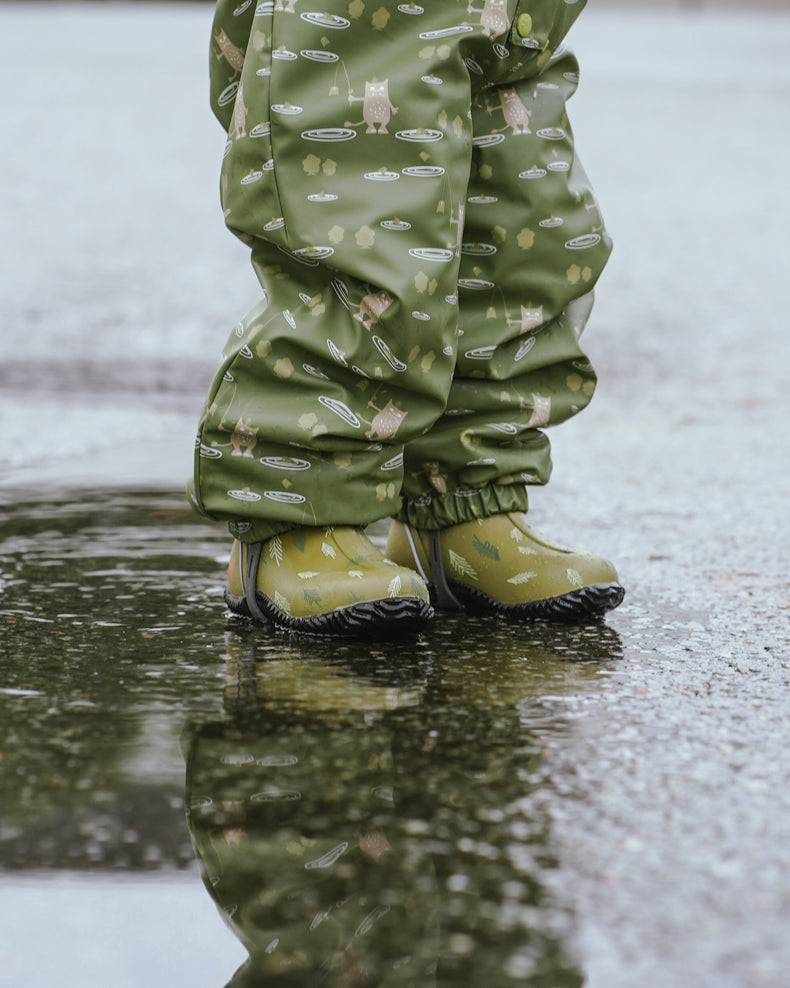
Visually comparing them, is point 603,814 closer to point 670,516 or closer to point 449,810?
point 449,810

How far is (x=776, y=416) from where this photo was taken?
127 inches

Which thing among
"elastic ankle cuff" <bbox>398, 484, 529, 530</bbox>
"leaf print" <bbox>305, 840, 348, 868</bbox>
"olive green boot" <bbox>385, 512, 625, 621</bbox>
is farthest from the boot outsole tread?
"leaf print" <bbox>305, 840, 348, 868</bbox>

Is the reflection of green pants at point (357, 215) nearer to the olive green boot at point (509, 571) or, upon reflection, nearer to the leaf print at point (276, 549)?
the leaf print at point (276, 549)

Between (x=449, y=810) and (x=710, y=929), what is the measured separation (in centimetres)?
20

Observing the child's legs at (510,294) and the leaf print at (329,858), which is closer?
the leaf print at (329,858)

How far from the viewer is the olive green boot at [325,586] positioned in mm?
1304

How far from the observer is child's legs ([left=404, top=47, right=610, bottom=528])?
147cm

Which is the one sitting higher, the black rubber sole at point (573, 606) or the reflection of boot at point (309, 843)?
the reflection of boot at point (309, 843)

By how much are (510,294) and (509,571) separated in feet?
0.97

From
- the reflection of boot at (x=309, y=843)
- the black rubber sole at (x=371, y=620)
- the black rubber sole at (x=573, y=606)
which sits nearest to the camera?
the reflection of boot at (x=309, y=843)

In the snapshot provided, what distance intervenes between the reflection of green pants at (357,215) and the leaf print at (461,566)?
127mm

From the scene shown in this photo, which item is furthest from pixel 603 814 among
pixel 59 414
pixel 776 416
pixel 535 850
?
pixel 776 416

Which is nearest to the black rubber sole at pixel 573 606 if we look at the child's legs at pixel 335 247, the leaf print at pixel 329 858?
the child's legs at pixel 335 247

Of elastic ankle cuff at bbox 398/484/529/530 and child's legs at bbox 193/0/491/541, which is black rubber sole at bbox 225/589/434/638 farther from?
elastic ankle cuff at bbox 398/484/529/530
